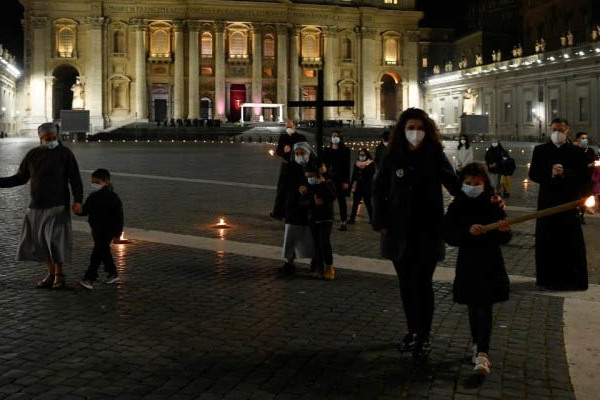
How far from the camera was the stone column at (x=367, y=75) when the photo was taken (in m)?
93.9

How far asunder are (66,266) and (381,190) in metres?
5.78

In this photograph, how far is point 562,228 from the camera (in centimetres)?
955

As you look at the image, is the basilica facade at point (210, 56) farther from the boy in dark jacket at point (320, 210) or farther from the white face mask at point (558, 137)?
the white face mask at point (558, 137)

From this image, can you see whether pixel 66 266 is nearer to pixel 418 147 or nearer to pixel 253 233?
pixel 253 233

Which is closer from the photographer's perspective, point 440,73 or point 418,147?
point 418,147

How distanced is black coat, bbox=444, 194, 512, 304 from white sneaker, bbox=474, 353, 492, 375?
1.38 feet

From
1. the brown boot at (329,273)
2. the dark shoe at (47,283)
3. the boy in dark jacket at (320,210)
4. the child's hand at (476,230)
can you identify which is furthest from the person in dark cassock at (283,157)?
the child's hand at (476,230)

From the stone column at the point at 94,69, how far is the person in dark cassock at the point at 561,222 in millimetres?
78804

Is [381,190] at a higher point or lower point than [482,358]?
higher

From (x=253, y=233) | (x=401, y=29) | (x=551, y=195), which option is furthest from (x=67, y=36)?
(x=551, y=195)

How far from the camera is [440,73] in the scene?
96.5 meters

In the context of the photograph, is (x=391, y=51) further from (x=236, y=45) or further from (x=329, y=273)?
(x=329, y=273)

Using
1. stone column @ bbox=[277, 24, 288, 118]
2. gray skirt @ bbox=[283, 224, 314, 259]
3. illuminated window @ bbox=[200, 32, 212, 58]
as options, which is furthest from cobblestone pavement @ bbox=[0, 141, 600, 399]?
illuminated window @ bbox=[200, 32, 212, 58]

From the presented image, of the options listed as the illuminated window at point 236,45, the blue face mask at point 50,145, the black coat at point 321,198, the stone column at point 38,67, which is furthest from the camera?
the illuminated window at point 236,45
